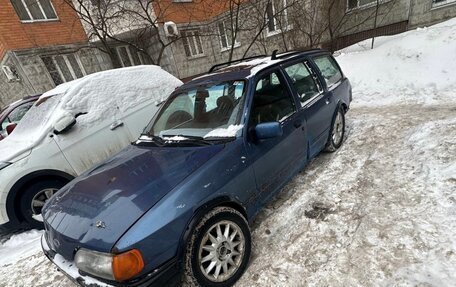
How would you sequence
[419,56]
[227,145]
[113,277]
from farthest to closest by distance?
[419,56] < [227,145] < [113,277]

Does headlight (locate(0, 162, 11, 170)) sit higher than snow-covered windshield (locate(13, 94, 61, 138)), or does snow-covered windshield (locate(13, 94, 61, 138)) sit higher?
snow-covered windshield (locate(13, 94, 61, 138))

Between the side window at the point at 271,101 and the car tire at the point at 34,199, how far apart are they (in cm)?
341

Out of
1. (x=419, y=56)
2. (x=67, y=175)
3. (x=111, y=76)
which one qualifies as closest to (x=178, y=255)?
(x=67, y=175)

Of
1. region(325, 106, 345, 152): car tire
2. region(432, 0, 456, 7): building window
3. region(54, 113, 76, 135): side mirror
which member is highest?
region(432, 0, 456, 7): building window

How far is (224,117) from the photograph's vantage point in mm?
2646

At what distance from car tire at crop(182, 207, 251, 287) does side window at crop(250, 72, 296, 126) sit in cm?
101

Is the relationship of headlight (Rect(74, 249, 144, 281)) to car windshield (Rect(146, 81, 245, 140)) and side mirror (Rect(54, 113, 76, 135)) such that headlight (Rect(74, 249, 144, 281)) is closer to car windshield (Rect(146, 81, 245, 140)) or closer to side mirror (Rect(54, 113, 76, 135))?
car windshield (Rect(146, 81, 245, 140))

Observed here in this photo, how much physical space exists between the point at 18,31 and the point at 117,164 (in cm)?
1281

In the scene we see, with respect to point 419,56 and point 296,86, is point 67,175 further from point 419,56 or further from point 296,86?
point 419,56

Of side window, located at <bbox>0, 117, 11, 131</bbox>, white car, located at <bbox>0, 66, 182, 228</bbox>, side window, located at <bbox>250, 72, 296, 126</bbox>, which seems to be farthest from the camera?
side window, located at <bbox>0, 117, 11, 131</bbox>

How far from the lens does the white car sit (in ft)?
11.8

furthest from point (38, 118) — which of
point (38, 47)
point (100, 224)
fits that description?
point (38, 47)

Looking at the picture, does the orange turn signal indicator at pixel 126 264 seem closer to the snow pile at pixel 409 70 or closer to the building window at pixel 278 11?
the snow pile at pixel 409 70

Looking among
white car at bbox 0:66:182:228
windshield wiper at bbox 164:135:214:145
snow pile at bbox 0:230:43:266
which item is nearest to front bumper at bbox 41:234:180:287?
windshield wiper at bbox 164:135:214:145
